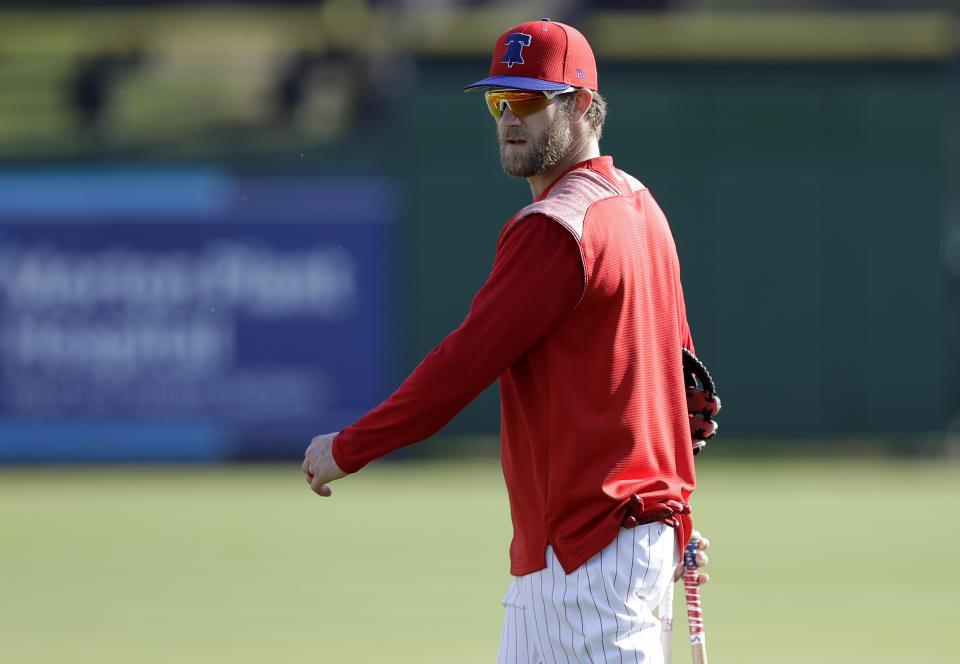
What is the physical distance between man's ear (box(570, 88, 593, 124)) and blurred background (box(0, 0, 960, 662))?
10808mm

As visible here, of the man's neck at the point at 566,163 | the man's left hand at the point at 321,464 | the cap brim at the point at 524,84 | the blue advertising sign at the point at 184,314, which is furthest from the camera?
the blue advertising sign at the point at 184,314

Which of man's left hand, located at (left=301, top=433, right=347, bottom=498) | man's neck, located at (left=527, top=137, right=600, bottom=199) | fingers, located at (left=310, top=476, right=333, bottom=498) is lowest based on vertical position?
fingers, located at (left=310, top=476, right=333, bottom=498)

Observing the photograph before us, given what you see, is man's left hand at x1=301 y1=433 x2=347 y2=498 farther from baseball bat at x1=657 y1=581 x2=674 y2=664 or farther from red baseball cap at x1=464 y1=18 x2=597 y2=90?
red baseball cap at x1=464 y1=18 x2=597 y2=90

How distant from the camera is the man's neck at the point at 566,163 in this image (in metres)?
4.24

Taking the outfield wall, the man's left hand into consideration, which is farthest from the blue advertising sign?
the man's left hand

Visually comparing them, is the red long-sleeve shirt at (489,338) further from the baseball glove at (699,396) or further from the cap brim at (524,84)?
the baseball glove at (699,396)

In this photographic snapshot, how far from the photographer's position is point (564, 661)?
13.1 feet

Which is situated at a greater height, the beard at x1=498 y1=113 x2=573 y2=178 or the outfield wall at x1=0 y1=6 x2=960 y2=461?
the beard at x1=498 y1=113 x2=573 y2=178

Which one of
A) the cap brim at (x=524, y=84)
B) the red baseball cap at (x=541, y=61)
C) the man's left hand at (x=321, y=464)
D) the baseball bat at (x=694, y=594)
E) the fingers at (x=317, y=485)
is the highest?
the red baseball cap at (x=541, y=61)

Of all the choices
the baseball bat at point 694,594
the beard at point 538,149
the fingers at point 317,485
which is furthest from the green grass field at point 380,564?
the beard at point 538,149

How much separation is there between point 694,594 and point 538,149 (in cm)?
130

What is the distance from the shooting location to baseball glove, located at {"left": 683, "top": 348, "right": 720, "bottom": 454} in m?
4.40

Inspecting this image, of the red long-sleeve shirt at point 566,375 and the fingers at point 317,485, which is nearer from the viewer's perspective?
the red long-sleeve shirt at point 566,375

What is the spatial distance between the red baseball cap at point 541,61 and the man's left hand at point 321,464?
102cm
